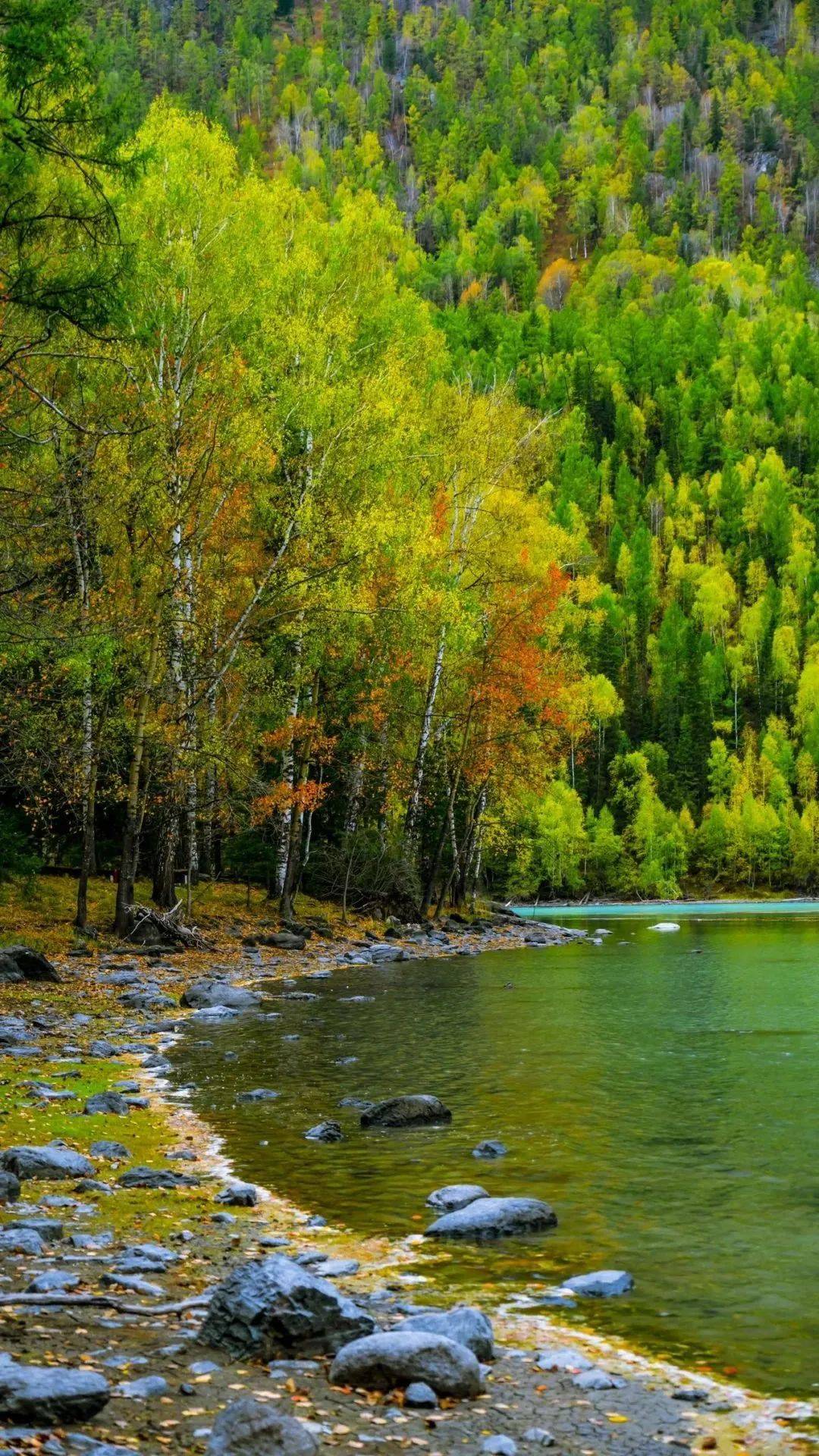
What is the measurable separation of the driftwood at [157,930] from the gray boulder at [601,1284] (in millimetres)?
19202

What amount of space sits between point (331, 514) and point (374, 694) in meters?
6.51

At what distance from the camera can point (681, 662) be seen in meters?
140

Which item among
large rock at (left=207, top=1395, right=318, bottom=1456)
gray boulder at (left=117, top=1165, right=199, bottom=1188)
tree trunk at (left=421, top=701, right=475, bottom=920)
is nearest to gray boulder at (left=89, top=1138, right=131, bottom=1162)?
gray boulder at (left=117, top=1165, right=199, bottom=1188)

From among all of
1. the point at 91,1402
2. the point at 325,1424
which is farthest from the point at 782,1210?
the point at 91,1402

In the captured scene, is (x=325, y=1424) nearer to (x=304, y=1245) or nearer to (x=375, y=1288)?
(x=375, y=1288)

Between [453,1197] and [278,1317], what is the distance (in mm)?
3164

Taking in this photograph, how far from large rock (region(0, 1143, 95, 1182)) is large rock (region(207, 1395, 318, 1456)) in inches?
195

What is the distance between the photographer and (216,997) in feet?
63.2

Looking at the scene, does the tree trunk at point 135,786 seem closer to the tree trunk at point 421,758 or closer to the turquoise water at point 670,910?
the tree trunk at point 421,758

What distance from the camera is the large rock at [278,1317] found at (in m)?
5.62

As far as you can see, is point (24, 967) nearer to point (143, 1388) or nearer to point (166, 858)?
point (166, 858)

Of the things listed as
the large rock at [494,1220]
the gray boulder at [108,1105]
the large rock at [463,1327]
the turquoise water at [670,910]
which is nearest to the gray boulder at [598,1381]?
the large rock at [463,1327]

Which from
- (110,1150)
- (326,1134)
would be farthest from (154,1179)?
(326,1134)

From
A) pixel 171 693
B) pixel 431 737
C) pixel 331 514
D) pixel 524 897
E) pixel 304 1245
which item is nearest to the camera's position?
pixel 304 1245
